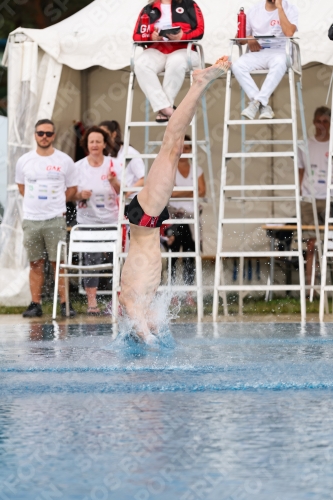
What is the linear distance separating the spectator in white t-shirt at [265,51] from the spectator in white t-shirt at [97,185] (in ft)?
7.62

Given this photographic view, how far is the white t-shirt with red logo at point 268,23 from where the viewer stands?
9.87 meters

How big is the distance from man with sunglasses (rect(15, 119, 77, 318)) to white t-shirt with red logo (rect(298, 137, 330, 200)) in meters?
3.29

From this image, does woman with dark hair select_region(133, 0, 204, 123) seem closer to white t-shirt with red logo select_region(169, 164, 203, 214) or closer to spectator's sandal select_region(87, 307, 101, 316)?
white t-shirt with red logo select_region(169, 164, 203, 214)

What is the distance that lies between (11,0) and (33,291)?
10054 millimetres

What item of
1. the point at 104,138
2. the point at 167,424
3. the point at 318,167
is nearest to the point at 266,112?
the point at 104,138

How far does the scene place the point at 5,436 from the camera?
3068 mm

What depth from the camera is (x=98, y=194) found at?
11.6 metres

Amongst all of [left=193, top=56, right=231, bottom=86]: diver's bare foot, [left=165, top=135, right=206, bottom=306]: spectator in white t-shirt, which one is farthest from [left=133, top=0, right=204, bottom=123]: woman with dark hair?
[left=193, top=56, right=231, bottom=86]: diver's bare foot

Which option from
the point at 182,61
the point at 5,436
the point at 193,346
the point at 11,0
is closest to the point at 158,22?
the point at 182,61

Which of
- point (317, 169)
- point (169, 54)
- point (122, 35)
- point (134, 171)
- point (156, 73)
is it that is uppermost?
point (122, 35)

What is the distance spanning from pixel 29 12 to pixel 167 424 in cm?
1665

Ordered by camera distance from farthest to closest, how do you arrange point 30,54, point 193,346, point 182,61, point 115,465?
point 30,54
point 182,61
point 193,346
point 115,465

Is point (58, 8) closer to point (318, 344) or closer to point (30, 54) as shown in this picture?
point (30, 54)

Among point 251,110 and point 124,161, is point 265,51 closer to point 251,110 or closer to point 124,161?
point 251,110
